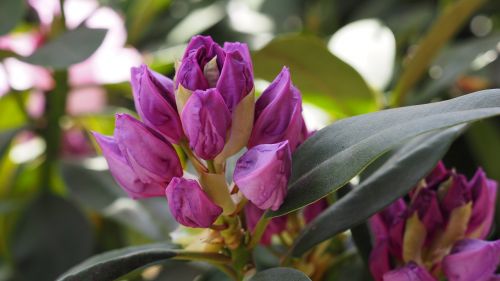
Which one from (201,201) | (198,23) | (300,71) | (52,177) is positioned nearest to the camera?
(201,201)

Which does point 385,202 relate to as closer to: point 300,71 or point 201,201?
point 201,201

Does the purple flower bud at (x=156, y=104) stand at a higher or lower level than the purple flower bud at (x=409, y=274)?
higher

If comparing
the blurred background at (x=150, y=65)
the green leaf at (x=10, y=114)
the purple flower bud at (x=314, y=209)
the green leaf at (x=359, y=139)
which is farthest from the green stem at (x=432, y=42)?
the green leaf at (x=10, y=114)

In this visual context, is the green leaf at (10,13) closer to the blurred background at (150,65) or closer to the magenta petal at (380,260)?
the blurred background at (150,65)

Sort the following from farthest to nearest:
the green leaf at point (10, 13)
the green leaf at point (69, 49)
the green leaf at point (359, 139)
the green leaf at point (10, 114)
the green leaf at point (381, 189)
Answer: the green leaf at point (10, 114)
the green leaf at point (10, 13)
the green leaf at point (69, 49)
the green leaf at point (381, 189)
the green leaf at point (359, 139)

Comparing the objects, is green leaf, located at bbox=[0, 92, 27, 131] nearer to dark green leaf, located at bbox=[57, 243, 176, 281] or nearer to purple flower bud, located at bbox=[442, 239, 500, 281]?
dark green leaf, located at bbox=[57, 243, 176, 281]

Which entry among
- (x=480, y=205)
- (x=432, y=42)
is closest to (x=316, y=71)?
(x=432, y=42)

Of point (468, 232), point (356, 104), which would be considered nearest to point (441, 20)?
point (356, 104)
